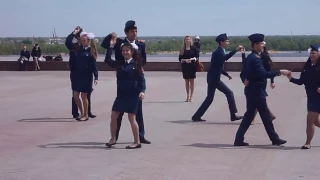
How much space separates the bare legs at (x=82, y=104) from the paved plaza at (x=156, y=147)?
167mm

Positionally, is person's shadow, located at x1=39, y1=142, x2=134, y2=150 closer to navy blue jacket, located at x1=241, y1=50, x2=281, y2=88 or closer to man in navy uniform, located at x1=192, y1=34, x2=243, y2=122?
navy blue jacket, located at x1=241, y1=50, x2=281, y2=88

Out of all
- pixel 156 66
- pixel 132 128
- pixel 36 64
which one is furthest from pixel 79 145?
pixel 36 64

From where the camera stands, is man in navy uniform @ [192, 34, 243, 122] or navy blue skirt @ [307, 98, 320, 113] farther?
man in navy uniform @ [192, 34, 243, 122]

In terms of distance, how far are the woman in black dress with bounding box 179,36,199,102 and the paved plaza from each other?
0.51 meters

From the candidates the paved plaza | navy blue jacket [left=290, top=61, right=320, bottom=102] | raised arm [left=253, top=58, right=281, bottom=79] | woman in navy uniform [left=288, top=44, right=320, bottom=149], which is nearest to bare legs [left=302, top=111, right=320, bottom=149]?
woman in navy uniform [left=288, top=44, right=320, bottom=149]

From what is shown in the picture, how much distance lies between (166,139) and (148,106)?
4.98 m

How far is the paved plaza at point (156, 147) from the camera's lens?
27.8 feet

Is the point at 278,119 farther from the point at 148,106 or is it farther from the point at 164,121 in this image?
the point at 148,106

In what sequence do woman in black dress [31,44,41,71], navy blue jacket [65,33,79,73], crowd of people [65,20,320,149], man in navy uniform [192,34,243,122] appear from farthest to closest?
woman in black dress [31,44,41,71], navy blue jacket [65,33,79,73], man in navy uniform [192,34,243,122], crowd of people [65,20,320,149]

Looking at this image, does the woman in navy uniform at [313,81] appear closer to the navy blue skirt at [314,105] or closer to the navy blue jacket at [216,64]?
the navy blue skirt at [314,105]

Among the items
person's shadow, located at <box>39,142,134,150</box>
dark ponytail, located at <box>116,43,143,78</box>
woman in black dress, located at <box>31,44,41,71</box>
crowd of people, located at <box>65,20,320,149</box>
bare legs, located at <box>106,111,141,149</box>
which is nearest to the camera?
crowd of people, located at <box>65,20,320,149</box>

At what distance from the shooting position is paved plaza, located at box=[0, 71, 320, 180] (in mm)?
8477

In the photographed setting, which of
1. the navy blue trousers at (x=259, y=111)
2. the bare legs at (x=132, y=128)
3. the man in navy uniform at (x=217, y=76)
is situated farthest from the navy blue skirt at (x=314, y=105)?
the man in navy uniform at (x=217, y=76)

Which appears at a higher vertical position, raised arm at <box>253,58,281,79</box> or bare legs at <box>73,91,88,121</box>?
raised arm at <box>253,58,281,79</box>
